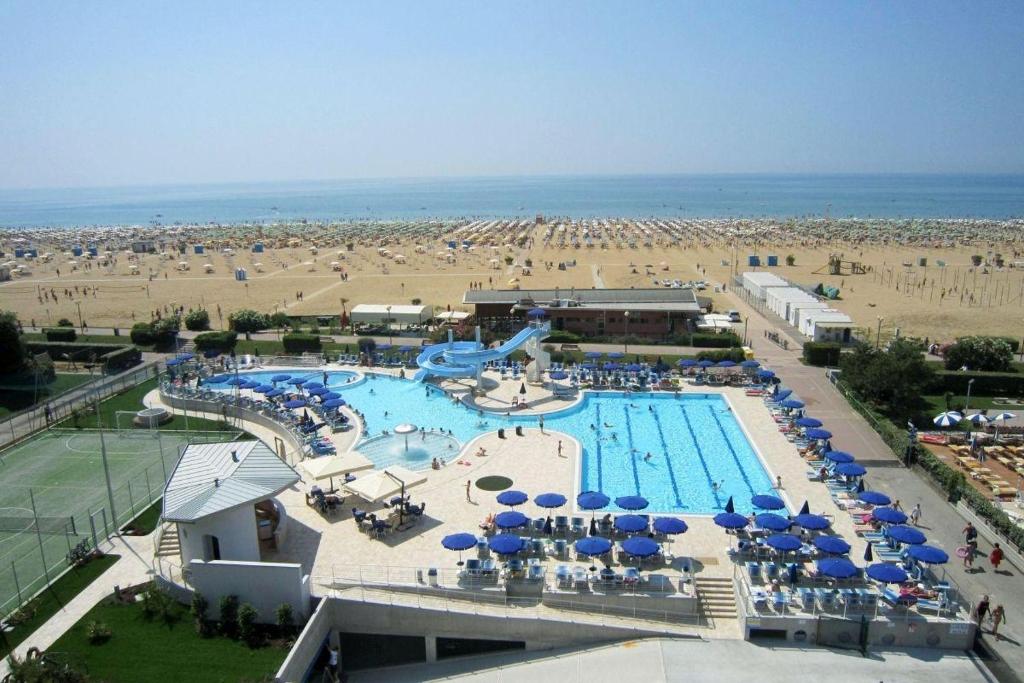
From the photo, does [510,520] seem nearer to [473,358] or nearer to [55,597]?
[55,597]

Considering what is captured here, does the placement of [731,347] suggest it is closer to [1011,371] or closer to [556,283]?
[1011,371]

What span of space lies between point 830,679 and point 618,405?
18176 mm

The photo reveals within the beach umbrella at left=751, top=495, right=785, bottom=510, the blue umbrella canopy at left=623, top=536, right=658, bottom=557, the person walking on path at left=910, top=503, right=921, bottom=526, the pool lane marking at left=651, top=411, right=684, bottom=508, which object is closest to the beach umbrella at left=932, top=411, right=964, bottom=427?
the person walking on path at left=910, top=503, right=921, bottom=526

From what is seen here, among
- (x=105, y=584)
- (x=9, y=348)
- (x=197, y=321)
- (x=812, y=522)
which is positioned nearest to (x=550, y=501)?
Answer: (x=812, y=522)

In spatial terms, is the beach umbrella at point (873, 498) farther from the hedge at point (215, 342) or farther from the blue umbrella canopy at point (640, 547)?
the hedge at point (215, 342)

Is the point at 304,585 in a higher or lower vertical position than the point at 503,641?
higher

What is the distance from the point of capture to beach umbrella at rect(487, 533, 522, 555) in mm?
17172

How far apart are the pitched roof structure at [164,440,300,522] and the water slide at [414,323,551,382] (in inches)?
554

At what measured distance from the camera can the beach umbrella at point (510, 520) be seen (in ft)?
61.0

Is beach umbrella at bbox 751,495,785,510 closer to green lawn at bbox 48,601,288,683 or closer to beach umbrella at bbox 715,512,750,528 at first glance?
beach umbrella at bbox 715,512,750,528

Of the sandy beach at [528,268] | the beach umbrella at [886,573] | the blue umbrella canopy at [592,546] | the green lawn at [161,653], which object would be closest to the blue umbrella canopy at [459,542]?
the blue umbrella canopy at [592,546]

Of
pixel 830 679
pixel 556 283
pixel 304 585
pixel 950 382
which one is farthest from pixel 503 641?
pixel 556 283

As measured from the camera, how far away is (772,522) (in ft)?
60.3

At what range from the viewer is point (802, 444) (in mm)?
26172
